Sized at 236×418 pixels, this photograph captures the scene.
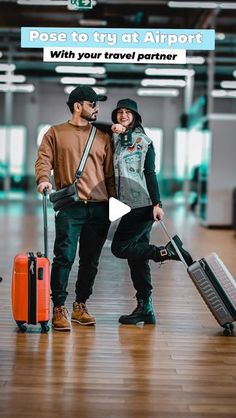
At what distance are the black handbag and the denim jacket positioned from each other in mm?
192

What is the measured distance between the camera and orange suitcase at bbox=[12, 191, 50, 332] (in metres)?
4.20

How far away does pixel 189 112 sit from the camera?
1781 cm

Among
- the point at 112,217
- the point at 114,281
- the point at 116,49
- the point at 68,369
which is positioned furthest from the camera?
the point at 114,281

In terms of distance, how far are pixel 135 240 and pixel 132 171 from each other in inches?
16.7

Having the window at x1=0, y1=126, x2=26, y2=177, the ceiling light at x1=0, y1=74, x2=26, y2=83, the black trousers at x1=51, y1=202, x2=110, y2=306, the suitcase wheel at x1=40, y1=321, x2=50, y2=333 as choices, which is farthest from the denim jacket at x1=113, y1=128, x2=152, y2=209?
the window at x1=0, y1=126, x2=26, y2=177

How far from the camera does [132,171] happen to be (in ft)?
14.5

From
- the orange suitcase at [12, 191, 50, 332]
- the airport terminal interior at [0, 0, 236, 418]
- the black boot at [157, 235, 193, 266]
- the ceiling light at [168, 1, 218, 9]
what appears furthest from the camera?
the ceiling light at [168, 1, 218, 9]

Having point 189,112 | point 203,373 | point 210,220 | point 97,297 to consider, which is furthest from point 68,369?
point 189,112

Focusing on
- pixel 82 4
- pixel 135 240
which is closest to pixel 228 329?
pixel 135 240

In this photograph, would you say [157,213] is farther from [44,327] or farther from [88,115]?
Answer: [44,327]

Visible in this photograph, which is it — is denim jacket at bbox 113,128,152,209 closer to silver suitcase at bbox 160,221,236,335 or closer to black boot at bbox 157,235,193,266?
black boot at bbox 157,235,193,266

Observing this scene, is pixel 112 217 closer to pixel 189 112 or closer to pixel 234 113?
pixel 234 113

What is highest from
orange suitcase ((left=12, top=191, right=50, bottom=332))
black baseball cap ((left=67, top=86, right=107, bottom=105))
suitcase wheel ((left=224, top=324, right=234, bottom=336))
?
black baseball cap ((left=67, top=86, right=107, bottom=105))

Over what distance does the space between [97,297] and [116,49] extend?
73.8 inches
